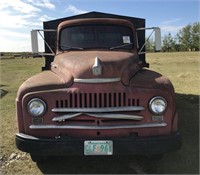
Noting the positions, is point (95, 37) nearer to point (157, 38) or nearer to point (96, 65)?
point (157, 38)

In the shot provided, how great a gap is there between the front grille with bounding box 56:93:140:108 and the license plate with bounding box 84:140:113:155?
478mm

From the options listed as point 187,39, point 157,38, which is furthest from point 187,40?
point 157,38

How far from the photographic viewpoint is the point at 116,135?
4.88m

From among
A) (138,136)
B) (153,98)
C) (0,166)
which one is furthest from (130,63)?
(0,166)

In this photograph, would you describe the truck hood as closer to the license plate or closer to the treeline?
the license plate

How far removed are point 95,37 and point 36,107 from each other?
2.27 meters

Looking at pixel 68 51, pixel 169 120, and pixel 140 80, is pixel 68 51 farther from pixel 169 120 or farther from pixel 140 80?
pixel 169 120

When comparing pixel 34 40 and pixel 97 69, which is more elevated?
pixel 34 40

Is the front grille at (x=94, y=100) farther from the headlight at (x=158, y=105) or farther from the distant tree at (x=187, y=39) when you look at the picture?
the distant tree at (x=187, y=39)

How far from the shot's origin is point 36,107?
4910mm

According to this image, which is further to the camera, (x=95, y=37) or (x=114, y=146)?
(x=95, y=37)

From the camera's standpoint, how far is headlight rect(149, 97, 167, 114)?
4914mm

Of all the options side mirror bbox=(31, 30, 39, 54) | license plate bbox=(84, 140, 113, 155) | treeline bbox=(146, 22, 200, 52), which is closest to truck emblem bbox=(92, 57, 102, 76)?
license plate bbox=(84, 140, 113, 155)

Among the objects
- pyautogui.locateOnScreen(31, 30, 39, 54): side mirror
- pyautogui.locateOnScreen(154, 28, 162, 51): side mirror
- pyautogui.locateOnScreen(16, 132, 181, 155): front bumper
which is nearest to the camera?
pyautogui.locateOnScreen(16, 132, 181, 155): front bumper
